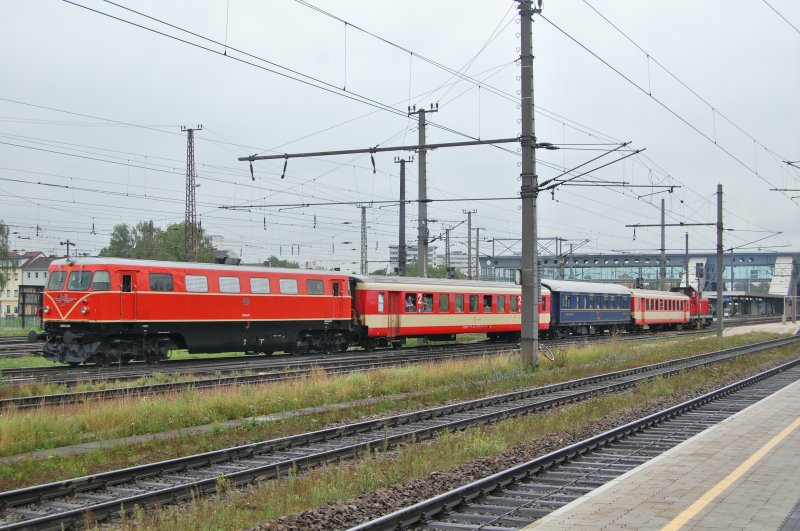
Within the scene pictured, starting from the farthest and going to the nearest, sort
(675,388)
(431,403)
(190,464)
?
(675,388) < (431,403) < (190,464)

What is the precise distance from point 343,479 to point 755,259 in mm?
142813

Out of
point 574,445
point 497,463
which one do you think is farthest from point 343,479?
point 574,445

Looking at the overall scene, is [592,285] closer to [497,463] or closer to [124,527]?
[497,463]

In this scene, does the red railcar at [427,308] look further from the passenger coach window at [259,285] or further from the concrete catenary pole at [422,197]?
the passenger coach window at [259,285]

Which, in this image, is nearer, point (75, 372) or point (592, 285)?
point (75, 372)

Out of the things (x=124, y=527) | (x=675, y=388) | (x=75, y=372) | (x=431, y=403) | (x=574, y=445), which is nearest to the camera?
(x=124, y=527)

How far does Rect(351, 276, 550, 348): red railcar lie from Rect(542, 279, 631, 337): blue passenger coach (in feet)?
16.6

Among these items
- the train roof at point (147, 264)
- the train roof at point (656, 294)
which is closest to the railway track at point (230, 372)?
the train roof at point (147, 264)

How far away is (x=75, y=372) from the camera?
23031 mm

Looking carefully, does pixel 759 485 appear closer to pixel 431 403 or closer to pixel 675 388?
pixel 431 403

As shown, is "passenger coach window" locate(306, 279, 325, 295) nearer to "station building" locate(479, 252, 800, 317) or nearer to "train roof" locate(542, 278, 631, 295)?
"train roof" locate(542, 278, 631, 295)

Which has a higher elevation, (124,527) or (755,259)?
(755,259)

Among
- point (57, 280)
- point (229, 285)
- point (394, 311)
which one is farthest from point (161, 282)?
point (394, 311)

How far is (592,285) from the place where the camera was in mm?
52062
